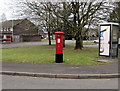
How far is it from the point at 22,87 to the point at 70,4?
39.6ft

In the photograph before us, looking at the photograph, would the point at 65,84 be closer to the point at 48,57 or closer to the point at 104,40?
the point at 48,57

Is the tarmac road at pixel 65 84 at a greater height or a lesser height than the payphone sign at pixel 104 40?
lesser

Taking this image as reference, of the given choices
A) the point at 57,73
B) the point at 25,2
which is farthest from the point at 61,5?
the point at 57,73

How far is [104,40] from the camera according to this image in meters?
11.8

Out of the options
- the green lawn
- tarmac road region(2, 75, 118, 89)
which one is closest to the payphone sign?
the green lawn

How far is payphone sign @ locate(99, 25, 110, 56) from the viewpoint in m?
11.5

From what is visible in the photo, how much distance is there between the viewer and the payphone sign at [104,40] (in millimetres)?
A: 11534

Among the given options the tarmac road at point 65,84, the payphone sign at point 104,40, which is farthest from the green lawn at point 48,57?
the tarmac road at point 65,84

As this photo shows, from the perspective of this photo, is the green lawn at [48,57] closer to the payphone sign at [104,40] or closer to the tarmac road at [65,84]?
the payphone sign at [104,40]

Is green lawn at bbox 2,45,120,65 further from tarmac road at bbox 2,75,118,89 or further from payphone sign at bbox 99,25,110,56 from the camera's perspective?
tarmac road at bbox 2,75,118,89

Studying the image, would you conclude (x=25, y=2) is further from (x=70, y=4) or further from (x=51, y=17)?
(x=70, y=4)

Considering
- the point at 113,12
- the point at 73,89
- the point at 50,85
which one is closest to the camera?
the point at 73,89

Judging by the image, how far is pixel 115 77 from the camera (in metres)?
6.76

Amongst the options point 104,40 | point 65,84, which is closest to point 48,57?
point 104,40
